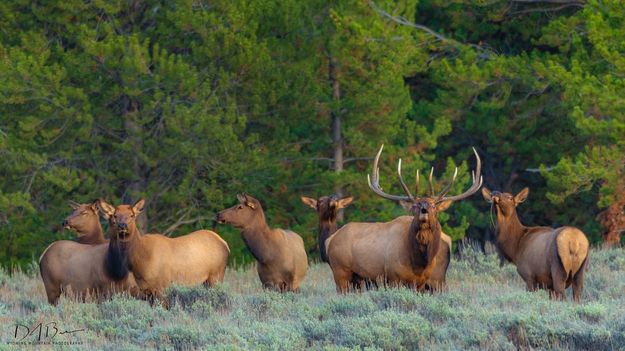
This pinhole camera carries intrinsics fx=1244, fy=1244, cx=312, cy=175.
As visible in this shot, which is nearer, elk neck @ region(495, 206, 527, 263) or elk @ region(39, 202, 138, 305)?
elk @ region(39, 202, 138, 305)

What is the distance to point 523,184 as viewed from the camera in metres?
26.2

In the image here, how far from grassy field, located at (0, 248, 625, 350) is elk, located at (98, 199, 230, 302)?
0.43 meters

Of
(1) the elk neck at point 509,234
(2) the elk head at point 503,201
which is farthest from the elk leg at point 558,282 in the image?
(2) the elk head at point 503,201

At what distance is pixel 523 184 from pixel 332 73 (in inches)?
245

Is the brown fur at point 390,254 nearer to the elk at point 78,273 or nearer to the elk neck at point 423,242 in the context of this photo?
the elk neck at point 423,242

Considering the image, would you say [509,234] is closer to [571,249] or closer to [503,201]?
[503,201]

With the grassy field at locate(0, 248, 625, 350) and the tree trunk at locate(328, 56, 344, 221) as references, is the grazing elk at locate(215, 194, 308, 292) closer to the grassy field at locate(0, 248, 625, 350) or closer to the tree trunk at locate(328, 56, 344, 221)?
the grassy field at locate(0, 248, 625, 350)

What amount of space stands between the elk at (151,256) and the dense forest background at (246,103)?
6142 mm

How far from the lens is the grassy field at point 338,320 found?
10375mm

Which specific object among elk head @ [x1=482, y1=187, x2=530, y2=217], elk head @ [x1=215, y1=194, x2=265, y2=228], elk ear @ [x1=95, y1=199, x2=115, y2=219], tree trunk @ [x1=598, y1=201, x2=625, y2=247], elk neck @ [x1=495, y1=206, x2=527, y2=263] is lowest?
tree trunk @ [x1=598, y1=201, x2=625, y2=247]

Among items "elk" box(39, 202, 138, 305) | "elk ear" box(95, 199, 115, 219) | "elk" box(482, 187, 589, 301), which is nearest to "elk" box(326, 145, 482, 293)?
"elk" box(482, 187, 589, 301)

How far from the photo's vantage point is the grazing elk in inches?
576

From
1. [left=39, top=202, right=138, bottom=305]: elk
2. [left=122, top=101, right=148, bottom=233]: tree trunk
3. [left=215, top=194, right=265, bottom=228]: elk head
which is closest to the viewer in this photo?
Answer: [left=39, top=202, right=138, bottom=305]: elk

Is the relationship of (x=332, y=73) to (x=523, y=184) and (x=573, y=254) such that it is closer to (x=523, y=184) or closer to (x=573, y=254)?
(x=523, y=184)
